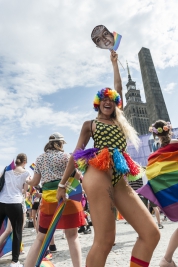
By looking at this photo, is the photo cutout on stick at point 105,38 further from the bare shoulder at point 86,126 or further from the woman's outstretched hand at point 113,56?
the bare shoulder at point 86,126

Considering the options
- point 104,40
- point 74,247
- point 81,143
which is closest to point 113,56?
point 104,40

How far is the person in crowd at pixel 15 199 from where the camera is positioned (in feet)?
12.3

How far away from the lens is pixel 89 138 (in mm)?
2311

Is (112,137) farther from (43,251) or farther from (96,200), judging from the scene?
(43,251)

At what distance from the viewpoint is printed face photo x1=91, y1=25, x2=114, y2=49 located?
9.70ft

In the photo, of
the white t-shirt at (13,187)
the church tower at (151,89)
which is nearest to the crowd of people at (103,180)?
the white t-shirt at (13,187)

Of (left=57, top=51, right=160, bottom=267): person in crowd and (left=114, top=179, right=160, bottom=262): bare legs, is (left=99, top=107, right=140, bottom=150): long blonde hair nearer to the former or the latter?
(left=57, top=51, right=160, bottom=267): person in crowd

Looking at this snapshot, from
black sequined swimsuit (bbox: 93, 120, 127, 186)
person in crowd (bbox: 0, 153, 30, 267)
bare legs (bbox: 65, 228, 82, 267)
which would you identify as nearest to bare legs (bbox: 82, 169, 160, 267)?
black sequined swimsuit (bbox: 93, 120, 127, 186)

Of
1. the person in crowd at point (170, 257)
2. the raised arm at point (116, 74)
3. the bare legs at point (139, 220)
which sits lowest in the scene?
the person in crowd at point (170, 257)

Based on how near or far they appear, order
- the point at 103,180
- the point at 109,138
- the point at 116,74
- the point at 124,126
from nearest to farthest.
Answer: the point at 103,180 < the point at 109,138 < the point at 124,126 < the point at 116,74

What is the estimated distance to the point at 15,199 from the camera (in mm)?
3916

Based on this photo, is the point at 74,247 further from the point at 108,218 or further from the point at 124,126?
the point at 124,126

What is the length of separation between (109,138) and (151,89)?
1423 inches

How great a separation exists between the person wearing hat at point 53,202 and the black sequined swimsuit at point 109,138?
3.25ft
